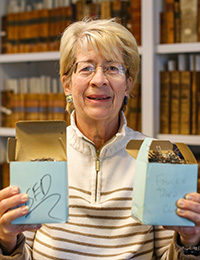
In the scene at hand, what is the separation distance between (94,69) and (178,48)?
0.80 metres

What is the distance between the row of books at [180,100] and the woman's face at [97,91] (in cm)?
73

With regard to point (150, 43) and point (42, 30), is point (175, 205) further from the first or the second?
point (42, 30)

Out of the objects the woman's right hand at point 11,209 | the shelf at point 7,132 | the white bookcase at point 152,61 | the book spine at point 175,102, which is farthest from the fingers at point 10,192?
the shelf at point 7,132

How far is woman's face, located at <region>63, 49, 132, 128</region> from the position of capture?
122 cm

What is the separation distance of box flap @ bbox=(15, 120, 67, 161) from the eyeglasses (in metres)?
0.31

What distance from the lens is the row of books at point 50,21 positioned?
Answer: 203cm

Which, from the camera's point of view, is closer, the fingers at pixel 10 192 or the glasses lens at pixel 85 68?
the fingers at pixel 10 192

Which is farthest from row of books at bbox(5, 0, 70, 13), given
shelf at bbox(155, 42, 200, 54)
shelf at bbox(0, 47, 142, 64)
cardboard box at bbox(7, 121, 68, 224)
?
cardboard box at bbox(7, 121, 68, 224)

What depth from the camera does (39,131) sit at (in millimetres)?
1005

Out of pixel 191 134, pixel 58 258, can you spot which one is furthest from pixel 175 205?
pixel 191 134

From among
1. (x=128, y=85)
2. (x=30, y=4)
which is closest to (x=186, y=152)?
(x=128, y=85)

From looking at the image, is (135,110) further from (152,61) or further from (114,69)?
(114,69)

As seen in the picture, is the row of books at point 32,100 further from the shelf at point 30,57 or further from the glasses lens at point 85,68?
the glasses lens at point 85,68

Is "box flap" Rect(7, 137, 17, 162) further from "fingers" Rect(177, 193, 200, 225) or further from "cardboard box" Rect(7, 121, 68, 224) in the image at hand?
"fingers" Rect(177, 193, 200, 225)
